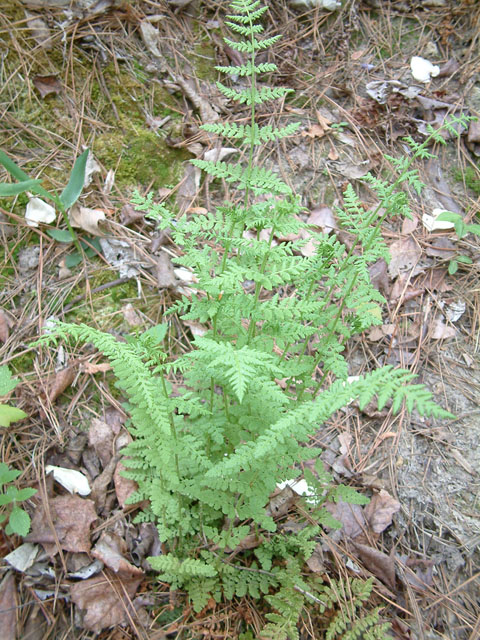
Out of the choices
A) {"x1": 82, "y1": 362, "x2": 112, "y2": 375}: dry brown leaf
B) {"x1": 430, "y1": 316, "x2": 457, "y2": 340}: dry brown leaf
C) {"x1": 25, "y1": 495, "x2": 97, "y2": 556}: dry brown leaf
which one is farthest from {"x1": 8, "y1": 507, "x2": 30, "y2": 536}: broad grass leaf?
{"x1": 430, "y1": 316, "x2": 457, "y2": 340}: dry brown leaf

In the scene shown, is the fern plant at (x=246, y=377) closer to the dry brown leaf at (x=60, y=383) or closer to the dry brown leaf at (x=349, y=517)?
the dry brown leaf at (x=349, y=517)

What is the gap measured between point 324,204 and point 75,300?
2130mm

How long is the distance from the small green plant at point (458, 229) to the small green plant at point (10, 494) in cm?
321

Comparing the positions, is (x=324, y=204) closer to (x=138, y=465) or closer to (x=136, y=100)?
(x=136, y=100)

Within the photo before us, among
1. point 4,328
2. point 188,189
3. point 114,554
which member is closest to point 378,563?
point 114,554

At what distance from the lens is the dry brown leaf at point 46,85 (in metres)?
3.29

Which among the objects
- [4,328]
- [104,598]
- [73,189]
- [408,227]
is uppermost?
[73,189]

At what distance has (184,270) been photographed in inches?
128

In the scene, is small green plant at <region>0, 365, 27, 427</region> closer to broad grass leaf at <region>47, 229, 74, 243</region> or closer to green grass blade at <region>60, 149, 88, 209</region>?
broad grass leaf at <region>47, 229, 74, 243</region>

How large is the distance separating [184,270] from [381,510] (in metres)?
2.11

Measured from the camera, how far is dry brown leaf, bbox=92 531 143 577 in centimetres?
236

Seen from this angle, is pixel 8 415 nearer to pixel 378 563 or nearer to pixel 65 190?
pixel 65 190

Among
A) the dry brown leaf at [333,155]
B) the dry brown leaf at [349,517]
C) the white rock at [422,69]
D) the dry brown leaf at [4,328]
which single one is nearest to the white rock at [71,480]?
the dry brown leaf at [4,328]

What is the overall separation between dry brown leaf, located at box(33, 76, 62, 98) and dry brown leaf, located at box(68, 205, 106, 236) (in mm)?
943
